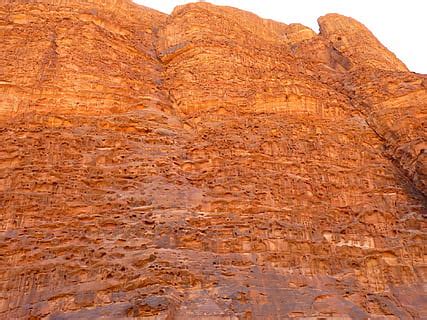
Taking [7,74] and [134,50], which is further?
[134,50]

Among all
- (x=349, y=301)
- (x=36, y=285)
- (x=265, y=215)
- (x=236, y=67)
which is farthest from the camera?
(x=236, y=67)

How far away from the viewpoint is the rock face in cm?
1276

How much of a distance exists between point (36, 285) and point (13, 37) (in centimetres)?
1304

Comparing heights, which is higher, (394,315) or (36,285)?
(36,285)

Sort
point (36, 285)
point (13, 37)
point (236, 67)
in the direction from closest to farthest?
point (36, 285) < point (13, 37) < point (236, 67)

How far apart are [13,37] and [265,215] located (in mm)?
13823

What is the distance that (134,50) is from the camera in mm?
23938

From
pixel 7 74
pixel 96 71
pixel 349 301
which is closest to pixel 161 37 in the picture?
pixel 96 71

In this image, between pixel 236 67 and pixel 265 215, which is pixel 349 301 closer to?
pixel 265 215

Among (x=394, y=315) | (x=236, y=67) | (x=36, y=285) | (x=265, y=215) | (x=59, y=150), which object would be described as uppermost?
(x=236, y=67)

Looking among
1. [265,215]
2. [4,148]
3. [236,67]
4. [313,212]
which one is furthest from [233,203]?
[236,67]

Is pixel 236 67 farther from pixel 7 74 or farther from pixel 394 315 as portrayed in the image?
pixel 394 315

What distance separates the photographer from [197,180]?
643 inches

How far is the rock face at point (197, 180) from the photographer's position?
1276cm
